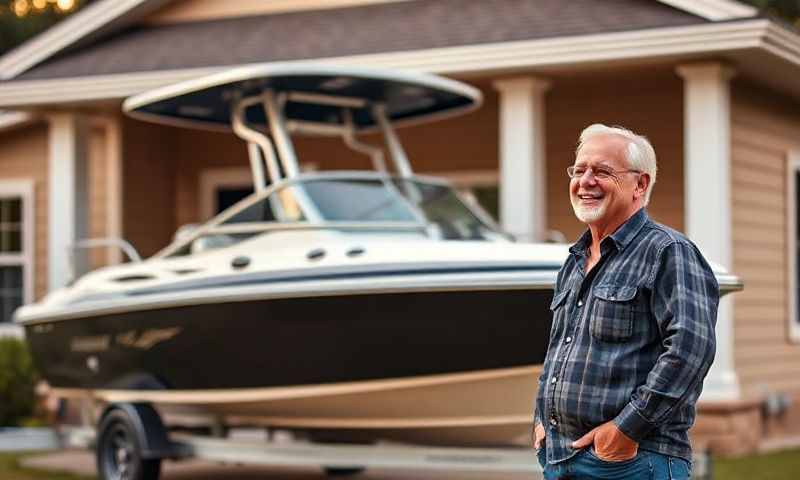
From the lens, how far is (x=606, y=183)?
397 centimetres

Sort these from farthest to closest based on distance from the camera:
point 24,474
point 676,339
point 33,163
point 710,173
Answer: point 33,163 < point 710,173 < point 24,474 < point 676,339

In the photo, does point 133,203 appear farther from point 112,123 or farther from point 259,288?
point 259,288

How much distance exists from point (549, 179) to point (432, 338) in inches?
234

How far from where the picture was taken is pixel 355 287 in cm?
818

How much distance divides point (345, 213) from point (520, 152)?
299 cm

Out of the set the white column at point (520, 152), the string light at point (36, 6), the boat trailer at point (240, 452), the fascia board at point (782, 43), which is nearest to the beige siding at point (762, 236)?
the fascia board at point (782, 43)

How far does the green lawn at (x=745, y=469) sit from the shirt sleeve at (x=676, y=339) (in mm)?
6387

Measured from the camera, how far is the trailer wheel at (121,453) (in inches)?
362

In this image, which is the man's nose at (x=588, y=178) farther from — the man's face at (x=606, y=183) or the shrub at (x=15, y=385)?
the shrub at (x=15, y=385)

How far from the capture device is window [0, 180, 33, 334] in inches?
617

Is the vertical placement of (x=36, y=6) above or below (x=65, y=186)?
above

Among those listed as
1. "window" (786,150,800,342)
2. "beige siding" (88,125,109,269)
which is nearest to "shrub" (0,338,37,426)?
"beige siding" (88,125,109,269)

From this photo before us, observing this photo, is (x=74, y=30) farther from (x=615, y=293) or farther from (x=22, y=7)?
(x=22, y=7)

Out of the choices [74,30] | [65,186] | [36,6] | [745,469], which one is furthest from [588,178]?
[36,6]
